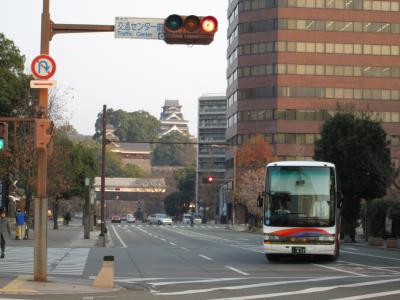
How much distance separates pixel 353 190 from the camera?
4922 centimetres

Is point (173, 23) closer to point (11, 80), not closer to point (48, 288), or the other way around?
point (48, 288)

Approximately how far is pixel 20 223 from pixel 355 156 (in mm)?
Answer: 20930

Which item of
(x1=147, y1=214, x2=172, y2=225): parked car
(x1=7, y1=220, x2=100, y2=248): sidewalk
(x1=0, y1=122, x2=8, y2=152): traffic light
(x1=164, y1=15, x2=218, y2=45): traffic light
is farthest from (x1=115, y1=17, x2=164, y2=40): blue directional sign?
(x1=147, y1=214, x2=172, y2=225): parked car

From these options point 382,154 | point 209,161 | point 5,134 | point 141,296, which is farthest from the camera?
point 209,161

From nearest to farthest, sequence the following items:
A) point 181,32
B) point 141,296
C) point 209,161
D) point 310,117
A: 1. point 181,32
2. point 141,296
3. point 310,117
4. point 209,161

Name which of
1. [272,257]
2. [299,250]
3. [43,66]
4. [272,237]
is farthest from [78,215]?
[43,66]

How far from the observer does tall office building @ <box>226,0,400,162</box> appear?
3824 inches

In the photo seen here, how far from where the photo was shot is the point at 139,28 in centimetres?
1636

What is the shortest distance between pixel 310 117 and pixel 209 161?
54349 millimetres

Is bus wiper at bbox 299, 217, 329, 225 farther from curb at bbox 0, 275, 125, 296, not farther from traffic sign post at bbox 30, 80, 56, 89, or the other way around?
traffic sign post at bbox 30, 80, 56, 89

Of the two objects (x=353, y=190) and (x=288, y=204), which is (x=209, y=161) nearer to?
(x=353, y=190)

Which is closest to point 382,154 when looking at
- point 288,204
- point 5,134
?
point 288,204

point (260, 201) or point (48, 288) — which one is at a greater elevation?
point (260, 201)

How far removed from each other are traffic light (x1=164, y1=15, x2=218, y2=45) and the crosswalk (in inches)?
373
